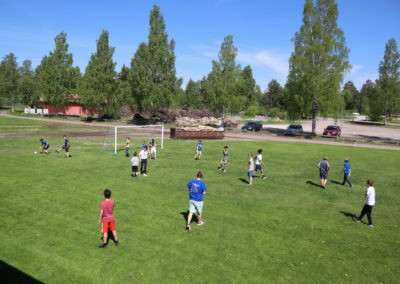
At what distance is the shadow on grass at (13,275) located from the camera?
776cm

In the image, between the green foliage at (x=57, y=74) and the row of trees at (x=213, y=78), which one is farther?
the green foliage at (x=57, y=74)

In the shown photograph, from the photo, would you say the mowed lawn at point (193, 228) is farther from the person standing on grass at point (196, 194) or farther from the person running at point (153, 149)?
the person running at point (153, 149)

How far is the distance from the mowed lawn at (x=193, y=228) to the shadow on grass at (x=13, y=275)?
14cm

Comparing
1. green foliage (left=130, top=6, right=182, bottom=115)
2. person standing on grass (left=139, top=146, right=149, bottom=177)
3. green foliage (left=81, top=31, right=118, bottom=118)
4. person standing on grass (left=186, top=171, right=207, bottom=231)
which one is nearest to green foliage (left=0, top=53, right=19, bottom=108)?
green foliage (left=81, top=31, right=118, bottom=118)

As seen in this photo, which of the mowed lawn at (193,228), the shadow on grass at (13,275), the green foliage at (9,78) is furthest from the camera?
the green foliage at (9,78)

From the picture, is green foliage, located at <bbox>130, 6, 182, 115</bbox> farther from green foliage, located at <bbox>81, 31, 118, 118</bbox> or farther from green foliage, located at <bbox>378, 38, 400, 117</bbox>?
green foliage, located at <bbox>378, 38, 400, 117</bbox>

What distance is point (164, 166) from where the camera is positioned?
22.4m

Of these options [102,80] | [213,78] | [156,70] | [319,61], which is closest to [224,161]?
[319,61]

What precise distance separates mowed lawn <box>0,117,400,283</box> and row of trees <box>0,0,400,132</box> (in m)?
26.8

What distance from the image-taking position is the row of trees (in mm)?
45750

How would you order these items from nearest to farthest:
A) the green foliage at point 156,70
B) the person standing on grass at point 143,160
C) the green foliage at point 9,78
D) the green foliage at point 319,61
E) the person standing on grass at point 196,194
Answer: the person standing on grass at point 196,194, the person standing on grass at point 143,160, the green foliage at point 319,61, the green foliage at point 156,70, the green foliage at point 9,78

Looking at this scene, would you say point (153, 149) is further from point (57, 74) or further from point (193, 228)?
point (57, 74)

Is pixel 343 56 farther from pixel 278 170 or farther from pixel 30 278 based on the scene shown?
pixel 30 278

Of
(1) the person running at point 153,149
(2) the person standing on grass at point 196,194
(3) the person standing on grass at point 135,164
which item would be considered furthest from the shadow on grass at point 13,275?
(1) the person running at point 153,149
